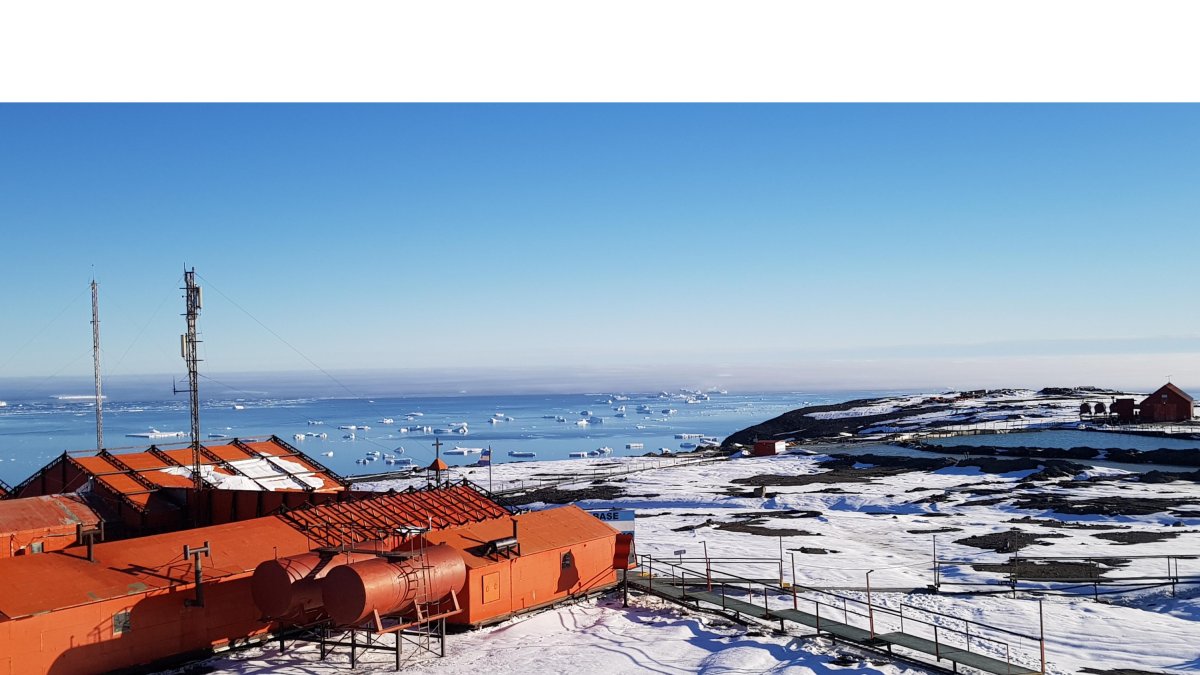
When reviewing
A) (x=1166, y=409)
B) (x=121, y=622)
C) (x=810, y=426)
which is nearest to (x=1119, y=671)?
(x=121, y=622)

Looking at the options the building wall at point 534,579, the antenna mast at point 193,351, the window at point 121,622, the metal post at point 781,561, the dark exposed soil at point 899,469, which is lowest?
the dark exposed soil at point 899,469

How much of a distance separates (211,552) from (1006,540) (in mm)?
26746

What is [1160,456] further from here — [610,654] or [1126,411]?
[610,654]

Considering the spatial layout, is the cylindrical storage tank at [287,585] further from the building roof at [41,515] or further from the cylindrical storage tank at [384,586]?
the building roof at [41,515]

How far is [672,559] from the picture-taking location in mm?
29844

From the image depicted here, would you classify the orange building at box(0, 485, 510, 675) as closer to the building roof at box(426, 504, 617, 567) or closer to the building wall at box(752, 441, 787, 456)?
the building roof at box(426, 504, 617, 567)

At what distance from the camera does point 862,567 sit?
28.0 metres

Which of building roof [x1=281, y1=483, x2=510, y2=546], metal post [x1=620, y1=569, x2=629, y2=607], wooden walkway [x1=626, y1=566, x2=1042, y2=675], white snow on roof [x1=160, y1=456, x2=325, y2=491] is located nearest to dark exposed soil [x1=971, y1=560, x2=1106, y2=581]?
wooden walkway [x1=626, y1=566, x2=1042, y2=675]

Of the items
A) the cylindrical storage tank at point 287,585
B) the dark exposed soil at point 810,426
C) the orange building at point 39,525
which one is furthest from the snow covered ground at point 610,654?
the dark exposed soil at point 810,426

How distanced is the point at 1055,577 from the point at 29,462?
367 ft

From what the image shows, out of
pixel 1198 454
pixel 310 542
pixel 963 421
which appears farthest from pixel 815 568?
pixel 963 421

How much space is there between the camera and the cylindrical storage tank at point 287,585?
18141 millimetres

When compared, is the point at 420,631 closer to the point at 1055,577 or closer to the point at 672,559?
the point at 672,559

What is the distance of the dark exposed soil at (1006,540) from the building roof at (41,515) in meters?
28.1
